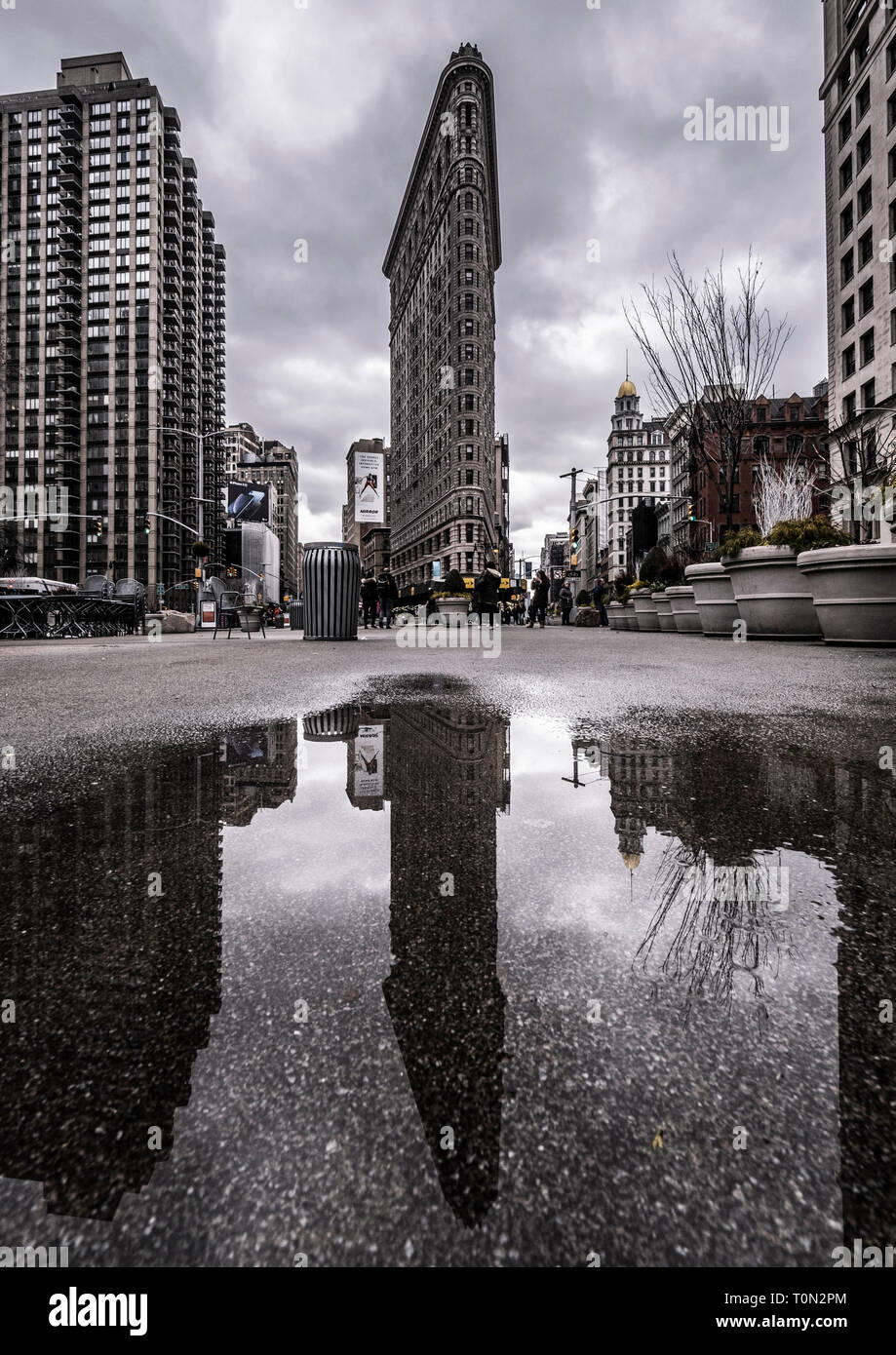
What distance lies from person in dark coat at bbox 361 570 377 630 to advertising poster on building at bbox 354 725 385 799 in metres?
20.2

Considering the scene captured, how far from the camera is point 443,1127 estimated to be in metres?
0.74

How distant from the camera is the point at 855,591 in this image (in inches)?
303

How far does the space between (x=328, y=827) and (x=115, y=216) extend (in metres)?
114

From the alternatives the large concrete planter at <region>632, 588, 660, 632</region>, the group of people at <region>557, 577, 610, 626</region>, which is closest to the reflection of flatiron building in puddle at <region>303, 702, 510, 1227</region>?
the large concrete planter at <region>632, 588, 660, 632</region>

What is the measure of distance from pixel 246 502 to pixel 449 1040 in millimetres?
62511

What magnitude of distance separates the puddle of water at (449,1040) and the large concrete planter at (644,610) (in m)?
16.9

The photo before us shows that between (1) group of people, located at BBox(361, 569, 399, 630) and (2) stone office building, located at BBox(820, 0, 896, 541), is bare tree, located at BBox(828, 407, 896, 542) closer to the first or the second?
(1) group of people, located at BBox(361, 569, 399, 630)

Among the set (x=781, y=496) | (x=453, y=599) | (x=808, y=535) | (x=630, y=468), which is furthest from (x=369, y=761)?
(x=630, y=468)

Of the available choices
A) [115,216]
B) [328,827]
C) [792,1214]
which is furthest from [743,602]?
[115,216]

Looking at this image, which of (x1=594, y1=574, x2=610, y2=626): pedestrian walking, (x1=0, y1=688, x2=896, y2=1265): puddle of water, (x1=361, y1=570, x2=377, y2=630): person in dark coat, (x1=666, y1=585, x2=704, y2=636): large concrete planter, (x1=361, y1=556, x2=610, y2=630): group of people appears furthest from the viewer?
(x1=594, y1=574, x2=610, y2=626): pedestrian walking

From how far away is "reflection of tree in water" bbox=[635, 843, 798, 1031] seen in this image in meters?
1.04

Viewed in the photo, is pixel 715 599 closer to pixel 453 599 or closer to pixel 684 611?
pixel 684 611
